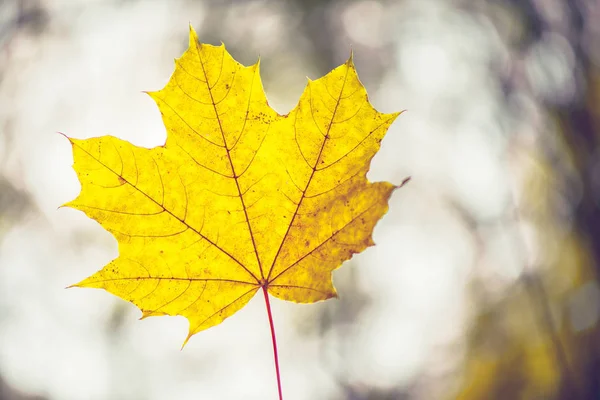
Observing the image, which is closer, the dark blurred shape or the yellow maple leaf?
the yellow maple leaf

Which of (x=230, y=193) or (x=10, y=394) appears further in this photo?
(x=10, y=394)

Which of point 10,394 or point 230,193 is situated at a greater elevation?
point 10,394

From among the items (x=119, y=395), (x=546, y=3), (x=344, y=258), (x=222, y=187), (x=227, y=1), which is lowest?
(x=344, y=258)

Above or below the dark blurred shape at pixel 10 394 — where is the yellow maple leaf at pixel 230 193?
below

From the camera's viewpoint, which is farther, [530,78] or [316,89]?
[530,78]

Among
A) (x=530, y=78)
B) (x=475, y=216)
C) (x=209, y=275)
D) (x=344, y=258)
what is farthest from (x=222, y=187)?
(x=475, y=216)

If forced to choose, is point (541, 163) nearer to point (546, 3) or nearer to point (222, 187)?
point (546, 3)

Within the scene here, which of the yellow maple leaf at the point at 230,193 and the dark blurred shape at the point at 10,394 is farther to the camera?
the dark blurred shape at the point at 10,394

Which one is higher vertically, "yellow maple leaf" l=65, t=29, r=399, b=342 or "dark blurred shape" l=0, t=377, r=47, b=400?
"dark blurred shape" l=0, t=377, r=47, b=400
